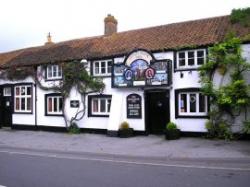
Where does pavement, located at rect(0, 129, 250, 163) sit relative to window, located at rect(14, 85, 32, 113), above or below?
below

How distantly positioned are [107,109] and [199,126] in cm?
558

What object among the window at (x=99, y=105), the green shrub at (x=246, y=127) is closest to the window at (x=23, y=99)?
the window at (x=99, y=105)

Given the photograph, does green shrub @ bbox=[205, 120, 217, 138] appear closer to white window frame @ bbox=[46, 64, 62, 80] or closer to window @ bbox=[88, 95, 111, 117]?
window @ bbox=[88, 95, 111, 117]

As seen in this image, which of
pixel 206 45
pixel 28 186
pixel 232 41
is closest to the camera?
→ pixel 28 186

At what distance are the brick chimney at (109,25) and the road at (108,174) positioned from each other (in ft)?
51.9

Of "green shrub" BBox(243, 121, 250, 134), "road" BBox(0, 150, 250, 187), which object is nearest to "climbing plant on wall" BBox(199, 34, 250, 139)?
"green shrub" BBox(243, 121, 250, 134)

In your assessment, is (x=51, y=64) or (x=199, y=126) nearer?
(x=199, y=126)

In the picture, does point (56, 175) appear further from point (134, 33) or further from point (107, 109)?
point (134, 33)

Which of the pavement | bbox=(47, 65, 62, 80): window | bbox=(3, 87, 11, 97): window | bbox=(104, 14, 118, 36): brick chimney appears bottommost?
the pavement

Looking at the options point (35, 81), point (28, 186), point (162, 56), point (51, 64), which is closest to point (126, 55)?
point (162, 56)

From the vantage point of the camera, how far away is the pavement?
13.1m

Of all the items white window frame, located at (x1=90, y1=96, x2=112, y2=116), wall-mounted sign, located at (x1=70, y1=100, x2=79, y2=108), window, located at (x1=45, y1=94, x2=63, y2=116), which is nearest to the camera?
white window frame, located at (x1=90, y1=96, x2=112, y2=116)

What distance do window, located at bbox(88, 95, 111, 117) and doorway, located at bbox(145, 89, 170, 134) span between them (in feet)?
8.21

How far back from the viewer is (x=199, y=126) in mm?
17641
